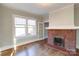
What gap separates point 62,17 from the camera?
385cm

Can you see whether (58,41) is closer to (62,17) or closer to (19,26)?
(62,17)

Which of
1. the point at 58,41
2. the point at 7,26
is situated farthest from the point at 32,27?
the point at 58,41

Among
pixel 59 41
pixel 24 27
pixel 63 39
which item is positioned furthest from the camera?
pixel 59 41

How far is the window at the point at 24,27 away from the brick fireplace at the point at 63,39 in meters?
1.05

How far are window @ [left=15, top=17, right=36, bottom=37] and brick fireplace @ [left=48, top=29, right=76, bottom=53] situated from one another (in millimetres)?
1047

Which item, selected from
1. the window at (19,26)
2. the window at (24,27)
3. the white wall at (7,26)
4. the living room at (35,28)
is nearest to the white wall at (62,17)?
the living room at (35,28)

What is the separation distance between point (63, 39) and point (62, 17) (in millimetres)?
1038

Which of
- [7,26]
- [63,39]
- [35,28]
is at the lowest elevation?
[63,39]

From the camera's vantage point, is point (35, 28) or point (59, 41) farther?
point (59, 41)

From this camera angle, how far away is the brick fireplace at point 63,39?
3.69 metres

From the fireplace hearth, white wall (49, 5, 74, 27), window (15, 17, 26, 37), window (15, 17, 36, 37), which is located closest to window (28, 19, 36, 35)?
window (15, 17, 36, 37)

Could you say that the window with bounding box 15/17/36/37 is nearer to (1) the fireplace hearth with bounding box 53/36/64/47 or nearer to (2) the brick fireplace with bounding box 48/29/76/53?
(2) the brick fireplace with bounding box 48/29/76/53

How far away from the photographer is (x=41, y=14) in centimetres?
332

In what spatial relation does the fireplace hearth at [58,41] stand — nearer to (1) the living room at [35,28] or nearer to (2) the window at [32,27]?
(1) the living room at [35,28]
